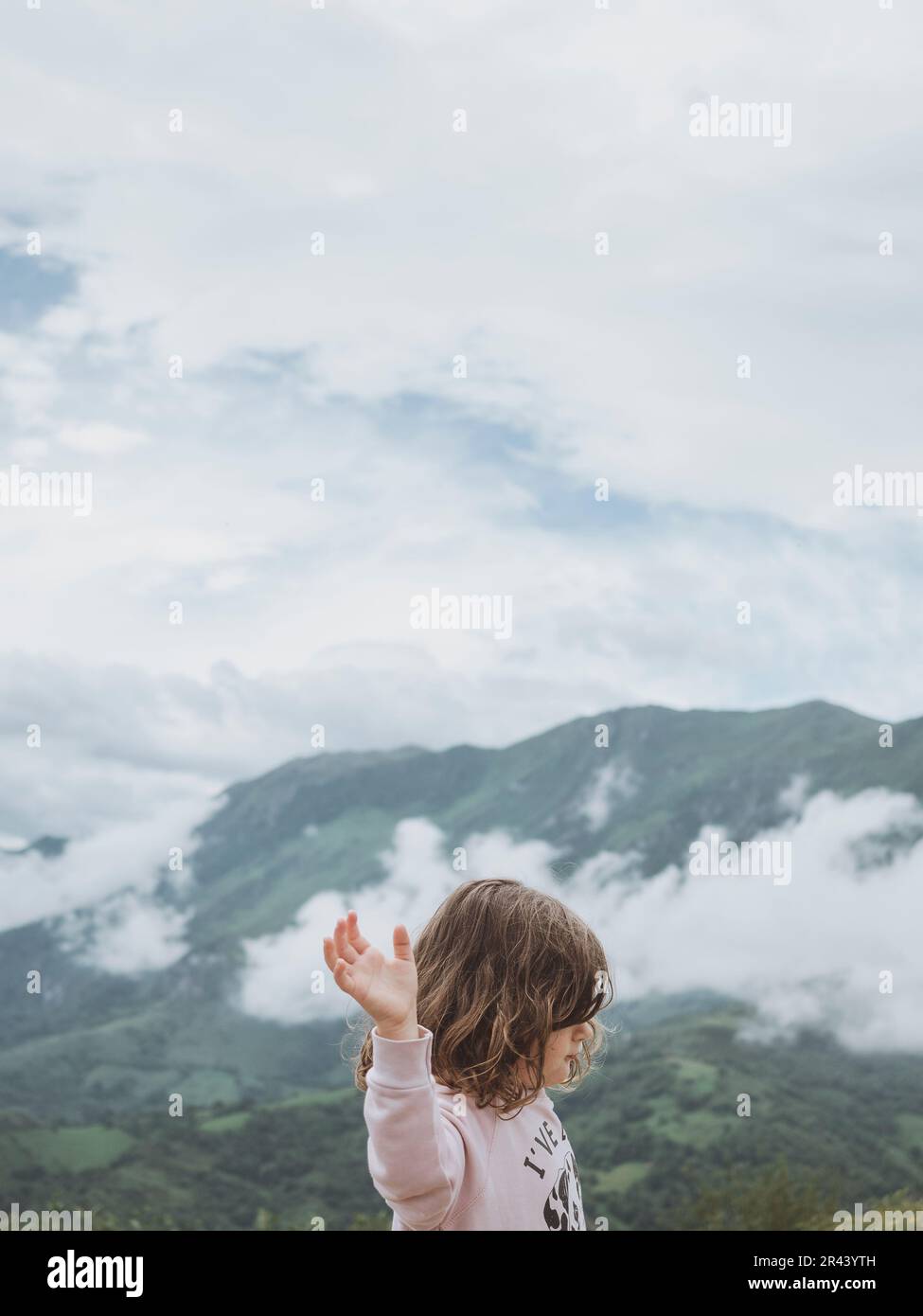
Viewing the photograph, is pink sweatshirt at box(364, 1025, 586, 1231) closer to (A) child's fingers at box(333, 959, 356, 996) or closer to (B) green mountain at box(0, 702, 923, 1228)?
(A) child's fingers at box(333, 959, 356, 996)

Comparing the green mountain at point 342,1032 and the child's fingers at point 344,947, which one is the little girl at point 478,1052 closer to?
the child's fingers at point 344,947

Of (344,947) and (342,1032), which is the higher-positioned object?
(344,947)

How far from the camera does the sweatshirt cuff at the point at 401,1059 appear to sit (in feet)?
4.00

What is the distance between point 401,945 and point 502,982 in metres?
0.31

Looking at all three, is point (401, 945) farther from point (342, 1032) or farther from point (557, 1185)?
point (342, 1032)

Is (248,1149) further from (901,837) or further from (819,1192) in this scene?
(901,837)

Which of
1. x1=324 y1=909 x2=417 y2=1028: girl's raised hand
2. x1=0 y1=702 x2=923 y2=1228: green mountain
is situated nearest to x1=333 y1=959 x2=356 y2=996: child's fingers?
x1=324 y1=909 x2=417 y2=1028: girl's raised hand

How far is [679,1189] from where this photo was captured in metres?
15.4

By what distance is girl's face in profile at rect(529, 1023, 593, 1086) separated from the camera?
151cm

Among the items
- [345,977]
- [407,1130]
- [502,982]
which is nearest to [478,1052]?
[502,982]

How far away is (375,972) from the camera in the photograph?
121 centimetres

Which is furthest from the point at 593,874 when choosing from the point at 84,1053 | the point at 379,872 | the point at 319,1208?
the point at 84,1053

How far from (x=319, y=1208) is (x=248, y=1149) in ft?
4.13

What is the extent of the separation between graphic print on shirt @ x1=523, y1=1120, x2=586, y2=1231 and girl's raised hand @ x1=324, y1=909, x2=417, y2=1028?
302mm
